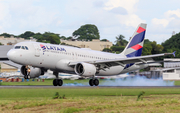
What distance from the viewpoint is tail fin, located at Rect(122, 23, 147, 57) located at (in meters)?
49.0

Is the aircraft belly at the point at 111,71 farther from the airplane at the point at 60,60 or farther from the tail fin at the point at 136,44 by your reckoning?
the tail fin at the point at 136,44

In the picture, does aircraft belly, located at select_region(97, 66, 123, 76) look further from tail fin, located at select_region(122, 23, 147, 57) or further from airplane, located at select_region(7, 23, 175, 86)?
tail fin, located at select_region(122, 23, 147, 57)

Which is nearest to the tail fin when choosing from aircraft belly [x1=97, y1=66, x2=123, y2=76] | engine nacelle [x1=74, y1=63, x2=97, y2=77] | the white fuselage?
aircraft belly [x1=97, y1=66, x2=123, y2=76]

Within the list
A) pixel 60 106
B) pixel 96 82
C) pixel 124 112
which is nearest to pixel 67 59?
pixel 96 82

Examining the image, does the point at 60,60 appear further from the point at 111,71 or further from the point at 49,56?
the point at 111,71

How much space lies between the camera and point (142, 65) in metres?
47.5

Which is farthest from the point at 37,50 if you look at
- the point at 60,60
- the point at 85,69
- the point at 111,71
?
the point at 111,71

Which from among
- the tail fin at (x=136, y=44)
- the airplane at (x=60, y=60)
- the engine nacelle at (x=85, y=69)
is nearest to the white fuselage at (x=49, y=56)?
the airplane at (x=60, y=60)

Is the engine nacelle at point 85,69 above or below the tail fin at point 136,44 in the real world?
below

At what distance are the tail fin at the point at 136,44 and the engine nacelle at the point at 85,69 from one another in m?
11.6

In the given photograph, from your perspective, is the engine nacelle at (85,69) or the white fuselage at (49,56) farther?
the engine nacelle at (85,69)

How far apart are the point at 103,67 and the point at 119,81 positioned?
31.7 ft

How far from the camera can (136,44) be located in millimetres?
49531

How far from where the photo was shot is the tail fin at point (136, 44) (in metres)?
49.0
